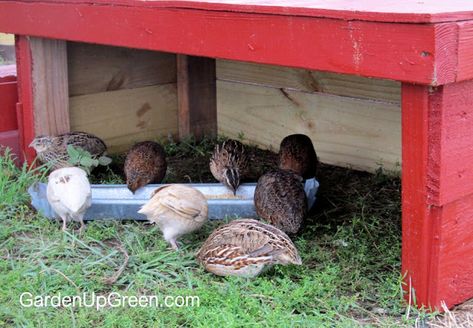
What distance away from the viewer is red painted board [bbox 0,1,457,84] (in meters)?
3.05

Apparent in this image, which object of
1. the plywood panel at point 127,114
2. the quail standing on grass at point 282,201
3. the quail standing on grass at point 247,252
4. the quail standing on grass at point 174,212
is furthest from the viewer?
the plywood panel at point 127,114

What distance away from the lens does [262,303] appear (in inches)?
141

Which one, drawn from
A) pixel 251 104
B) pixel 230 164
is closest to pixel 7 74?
pixel 251 104

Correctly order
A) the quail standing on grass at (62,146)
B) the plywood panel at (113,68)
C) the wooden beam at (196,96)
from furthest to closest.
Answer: the wooden beam at (196,96)
the plywood panel at (113,68)
the quail standing on grass at (62,146)

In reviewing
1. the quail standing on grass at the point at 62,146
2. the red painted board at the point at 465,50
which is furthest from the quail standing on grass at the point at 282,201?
the red painted board at the point at 465,50

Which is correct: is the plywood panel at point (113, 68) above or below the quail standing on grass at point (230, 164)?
above

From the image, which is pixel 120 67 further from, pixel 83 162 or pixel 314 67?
pixel 314 67

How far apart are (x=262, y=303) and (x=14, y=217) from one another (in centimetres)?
201

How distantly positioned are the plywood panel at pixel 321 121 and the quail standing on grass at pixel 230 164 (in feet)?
2.42

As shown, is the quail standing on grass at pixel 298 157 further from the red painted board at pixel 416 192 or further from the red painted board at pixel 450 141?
the red painted board at pixel 450 141

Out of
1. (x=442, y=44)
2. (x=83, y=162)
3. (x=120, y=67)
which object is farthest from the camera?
(x=120, y=67)

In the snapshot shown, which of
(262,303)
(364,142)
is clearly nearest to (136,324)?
(262,303)

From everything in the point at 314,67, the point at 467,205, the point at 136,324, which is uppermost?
the point at 314,67

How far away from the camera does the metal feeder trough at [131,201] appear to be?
486 cm
